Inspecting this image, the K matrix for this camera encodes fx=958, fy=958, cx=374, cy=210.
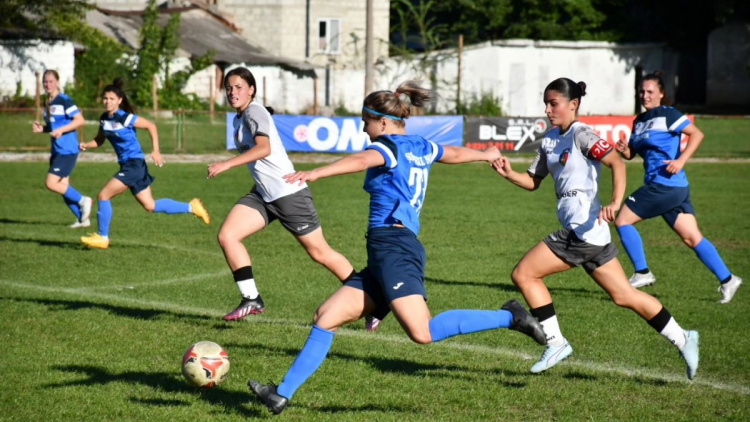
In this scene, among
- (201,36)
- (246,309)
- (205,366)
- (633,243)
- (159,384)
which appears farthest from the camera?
(201,36)

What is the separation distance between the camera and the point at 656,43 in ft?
162

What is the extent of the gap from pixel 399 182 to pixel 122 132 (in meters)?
7.50

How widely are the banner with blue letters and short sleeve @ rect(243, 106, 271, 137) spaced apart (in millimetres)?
19425

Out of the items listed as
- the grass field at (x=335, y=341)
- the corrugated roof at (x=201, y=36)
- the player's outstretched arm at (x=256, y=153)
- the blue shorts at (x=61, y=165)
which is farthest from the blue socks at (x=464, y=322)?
the corrugated roof at (x=201, y=36)

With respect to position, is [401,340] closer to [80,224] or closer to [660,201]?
[660,201]

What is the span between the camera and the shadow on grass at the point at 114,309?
8273mm

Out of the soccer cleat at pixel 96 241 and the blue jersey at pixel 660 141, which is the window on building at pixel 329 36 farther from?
the blue jersey at pixel 660 141

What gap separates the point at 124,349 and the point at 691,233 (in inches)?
223

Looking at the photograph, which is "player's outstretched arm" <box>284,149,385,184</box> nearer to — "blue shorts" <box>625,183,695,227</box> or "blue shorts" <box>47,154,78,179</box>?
"blue shorts" <box>625,183,695,227</box>

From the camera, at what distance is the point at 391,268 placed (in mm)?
5391

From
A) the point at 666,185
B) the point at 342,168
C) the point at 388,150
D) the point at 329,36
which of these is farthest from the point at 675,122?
the point at 329,36

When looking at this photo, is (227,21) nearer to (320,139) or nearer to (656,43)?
(656,43)

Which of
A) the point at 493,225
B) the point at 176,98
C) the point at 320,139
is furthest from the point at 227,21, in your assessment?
the point at 493,225

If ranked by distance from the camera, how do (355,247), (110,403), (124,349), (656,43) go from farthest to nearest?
1. (656,43)
2. (355,247)
3. (124,349)
4. (110,403)
